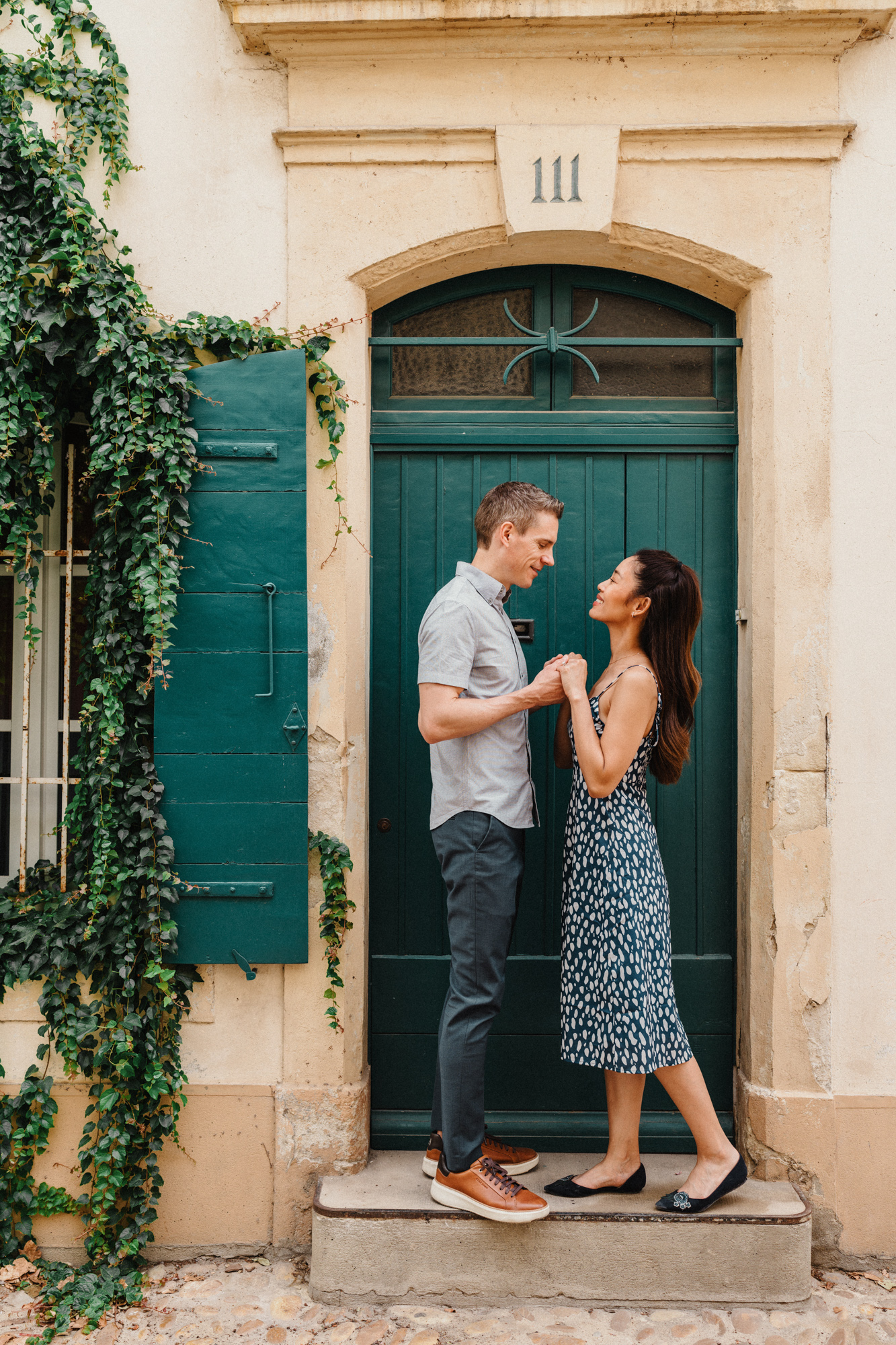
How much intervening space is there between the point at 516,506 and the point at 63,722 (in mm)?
1820

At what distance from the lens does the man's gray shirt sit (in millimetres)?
2766

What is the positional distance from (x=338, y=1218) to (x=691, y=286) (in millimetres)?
3399

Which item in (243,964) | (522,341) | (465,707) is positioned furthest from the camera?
(522,341)

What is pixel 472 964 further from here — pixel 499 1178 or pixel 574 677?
pixel 574 677

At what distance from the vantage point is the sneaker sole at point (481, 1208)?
9.04ft

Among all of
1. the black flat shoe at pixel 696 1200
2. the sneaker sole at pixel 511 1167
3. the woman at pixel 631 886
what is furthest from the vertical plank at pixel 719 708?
the sneaker sole at pixel 511 1167

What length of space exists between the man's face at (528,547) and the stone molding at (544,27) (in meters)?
1.68

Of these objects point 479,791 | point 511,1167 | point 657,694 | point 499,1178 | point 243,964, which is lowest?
point 511,1167

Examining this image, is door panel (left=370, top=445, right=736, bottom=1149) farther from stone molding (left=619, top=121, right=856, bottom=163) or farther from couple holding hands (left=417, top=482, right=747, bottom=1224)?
stone molding (left=619, top=121, right=856, bottom=163)

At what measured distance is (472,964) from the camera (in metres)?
2.80

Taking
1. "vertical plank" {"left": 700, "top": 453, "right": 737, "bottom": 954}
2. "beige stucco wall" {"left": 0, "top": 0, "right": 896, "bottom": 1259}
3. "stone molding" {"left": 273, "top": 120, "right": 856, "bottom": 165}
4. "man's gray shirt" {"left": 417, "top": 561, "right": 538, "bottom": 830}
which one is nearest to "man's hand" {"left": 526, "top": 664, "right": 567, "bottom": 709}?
"man's gray shirt" {"left": 417, "top": 561, "right": 538, "bottom": 830}

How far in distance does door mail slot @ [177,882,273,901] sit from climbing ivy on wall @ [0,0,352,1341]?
0.06 metres

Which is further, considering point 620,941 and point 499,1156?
point 499,1156

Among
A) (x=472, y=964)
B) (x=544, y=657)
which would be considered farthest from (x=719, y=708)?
(x=472, y=964)
